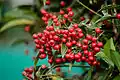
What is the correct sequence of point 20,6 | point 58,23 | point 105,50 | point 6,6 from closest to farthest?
point 105,50 → point 58,23 → point 20,6 → point 6,6

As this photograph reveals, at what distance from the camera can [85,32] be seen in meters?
1.01

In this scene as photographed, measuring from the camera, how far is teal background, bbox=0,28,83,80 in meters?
1.94

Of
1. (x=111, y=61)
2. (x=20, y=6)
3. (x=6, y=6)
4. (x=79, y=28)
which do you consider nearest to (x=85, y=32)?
(x=79, y=28)

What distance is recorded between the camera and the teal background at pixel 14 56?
1938 mm

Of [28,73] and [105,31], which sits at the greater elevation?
[105,31]

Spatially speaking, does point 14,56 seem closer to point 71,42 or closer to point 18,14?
point 18,14

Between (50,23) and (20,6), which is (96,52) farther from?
(20,6)

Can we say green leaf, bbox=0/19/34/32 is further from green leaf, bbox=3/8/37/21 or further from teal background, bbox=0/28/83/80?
teal background, bbox=0/28/83/80

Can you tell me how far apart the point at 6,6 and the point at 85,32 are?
3.71 feet

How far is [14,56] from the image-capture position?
6.46ft

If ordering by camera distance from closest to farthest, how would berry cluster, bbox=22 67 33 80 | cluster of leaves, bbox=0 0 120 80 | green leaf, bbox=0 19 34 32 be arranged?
cluster of leaves, bbox=0 0 120 80, berry cluster, bbox=22 67 33 80, green leaf, bbox=0 19 34 32

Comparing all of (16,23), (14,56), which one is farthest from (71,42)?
(14,56)

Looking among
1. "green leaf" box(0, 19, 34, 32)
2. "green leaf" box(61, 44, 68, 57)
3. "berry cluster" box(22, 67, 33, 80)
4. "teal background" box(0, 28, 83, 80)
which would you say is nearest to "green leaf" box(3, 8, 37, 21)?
"green leaf" box(0, 19, 34, 32)

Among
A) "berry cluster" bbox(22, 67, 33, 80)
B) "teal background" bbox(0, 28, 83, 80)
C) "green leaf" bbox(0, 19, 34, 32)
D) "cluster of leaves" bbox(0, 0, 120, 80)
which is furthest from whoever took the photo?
"teal background" bbox(0, 28, 83, 80)
